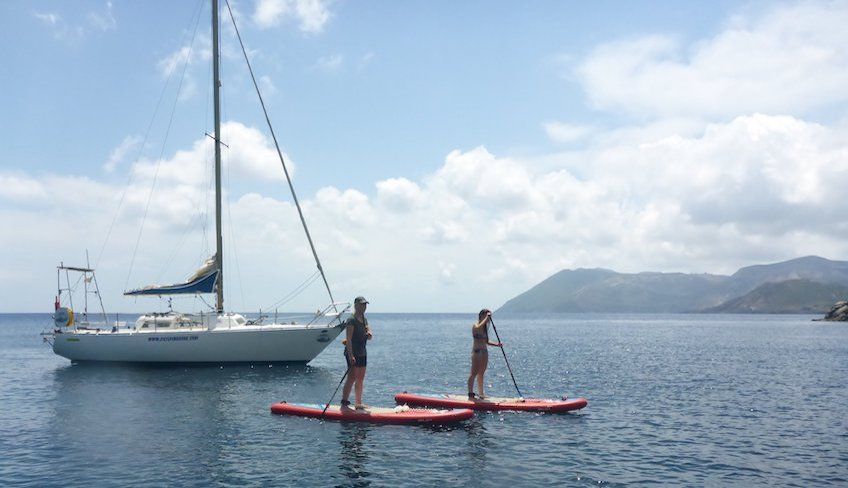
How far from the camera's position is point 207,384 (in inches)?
1156

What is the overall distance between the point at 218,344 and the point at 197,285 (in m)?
3.96

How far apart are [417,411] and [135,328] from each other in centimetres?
2499

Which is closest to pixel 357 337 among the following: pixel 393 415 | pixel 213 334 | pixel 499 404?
pixel 393 415

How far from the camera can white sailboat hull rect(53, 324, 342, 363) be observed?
112ft

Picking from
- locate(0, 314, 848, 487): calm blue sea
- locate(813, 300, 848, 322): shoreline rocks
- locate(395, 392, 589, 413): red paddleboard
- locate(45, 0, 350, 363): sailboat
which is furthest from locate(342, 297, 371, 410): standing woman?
locate(813, 300, 848, 322): shoreline rocks

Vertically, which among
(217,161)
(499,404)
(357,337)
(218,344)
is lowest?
(499,404)

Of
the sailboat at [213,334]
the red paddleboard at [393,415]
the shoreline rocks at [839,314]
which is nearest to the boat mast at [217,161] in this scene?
the sailboat at [213,334]

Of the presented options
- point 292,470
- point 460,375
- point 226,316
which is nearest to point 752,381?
point 460,375

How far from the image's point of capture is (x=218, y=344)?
34.2 m

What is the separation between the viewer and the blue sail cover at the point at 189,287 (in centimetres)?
3522

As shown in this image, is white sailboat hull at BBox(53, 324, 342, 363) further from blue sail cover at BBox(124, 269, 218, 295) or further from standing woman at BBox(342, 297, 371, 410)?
standing woman at BBox(342, 297, 371, 410)

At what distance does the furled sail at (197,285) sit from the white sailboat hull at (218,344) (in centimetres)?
251

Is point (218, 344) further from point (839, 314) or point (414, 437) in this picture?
point (839, 314)

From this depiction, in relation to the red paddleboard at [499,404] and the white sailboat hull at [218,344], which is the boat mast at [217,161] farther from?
the red paddleboard at [499,404]
